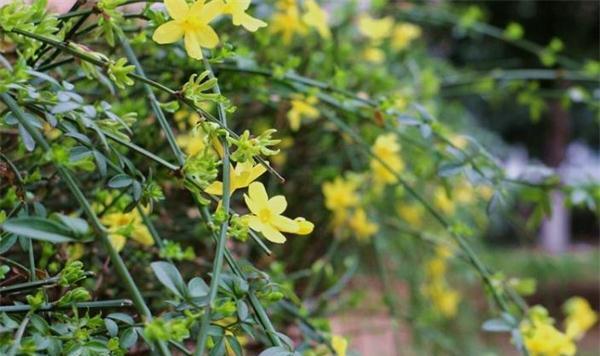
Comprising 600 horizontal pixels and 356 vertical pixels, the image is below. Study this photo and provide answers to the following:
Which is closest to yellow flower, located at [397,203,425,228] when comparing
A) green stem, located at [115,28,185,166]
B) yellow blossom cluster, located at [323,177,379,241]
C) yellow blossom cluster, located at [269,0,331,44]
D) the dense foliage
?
the dense foliage

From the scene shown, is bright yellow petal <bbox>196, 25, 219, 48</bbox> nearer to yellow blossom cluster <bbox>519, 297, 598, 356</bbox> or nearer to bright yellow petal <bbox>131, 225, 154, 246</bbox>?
bright yellow petal <bbox>131, 225, 154, 246</bbox>

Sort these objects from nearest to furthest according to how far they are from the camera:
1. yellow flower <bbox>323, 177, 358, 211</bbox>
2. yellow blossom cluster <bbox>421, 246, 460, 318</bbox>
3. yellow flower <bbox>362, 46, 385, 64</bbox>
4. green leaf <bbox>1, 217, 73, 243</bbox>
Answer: green leaf <bbox>1, 217, 73, 243</bbox>
yellow flower <bbox>323, 177, 358, 211</bbox>
yellow flower <bbox>362, 46, 385, 64</bbox>
yellow blossom cluster <bbox>421, 246, 460, 318</bbox>

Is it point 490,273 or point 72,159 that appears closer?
point 72,159

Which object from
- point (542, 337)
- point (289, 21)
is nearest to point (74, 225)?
point (542, 337)

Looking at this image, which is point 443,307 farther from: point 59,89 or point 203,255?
point 59,89

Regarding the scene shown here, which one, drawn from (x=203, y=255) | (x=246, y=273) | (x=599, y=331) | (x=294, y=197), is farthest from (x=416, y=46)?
(x=599, y=331)

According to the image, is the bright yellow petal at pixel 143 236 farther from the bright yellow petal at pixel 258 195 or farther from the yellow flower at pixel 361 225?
the yellow flower at pixel 361 225

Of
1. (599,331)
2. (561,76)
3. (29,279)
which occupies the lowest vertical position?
(29,279)
